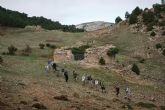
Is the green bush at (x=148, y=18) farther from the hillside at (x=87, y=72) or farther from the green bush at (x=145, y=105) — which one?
the green bush at (x=145, y=105)

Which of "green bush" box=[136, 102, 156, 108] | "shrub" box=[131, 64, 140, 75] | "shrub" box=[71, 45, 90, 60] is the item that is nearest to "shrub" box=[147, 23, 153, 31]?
"shrub" box=[71, 45, 90, 60]

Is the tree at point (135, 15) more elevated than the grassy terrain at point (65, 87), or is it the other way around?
the tree at point (135, 15)

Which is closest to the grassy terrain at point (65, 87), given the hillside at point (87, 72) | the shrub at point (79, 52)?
the hillside at point (87, 72)

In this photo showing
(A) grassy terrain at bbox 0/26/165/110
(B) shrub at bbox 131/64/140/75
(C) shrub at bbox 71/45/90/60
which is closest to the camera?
(A) grassy terrain at bbox 0/26/165/110

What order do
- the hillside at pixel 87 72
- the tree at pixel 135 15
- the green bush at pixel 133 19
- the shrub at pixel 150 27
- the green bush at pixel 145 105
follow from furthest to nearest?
the tree at pixel 135 15 → the green bush at pixel 133 19 → the shrub at pixel 150 27 → the green bush at pixel 145 105 → the hillside at pixel 87 72

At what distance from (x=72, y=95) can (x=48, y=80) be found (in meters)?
6.54

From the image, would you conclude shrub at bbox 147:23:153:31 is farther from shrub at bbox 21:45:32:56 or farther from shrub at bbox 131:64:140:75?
shrub at bbox 21:45:32:56

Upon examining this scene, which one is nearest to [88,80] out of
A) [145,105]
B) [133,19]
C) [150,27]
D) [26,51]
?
[145,105]

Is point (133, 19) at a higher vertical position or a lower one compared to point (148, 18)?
lower

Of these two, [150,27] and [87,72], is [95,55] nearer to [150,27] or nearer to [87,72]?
[87,72]

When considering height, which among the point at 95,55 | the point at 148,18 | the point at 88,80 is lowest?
the point at 88,80

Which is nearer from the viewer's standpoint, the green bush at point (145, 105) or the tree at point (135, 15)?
the green bush at point (145, 105)

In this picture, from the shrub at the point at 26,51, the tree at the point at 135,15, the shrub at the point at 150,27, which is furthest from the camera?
the tree at the point at 135,15

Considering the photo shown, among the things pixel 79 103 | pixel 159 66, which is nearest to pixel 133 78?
pixel 159 66
